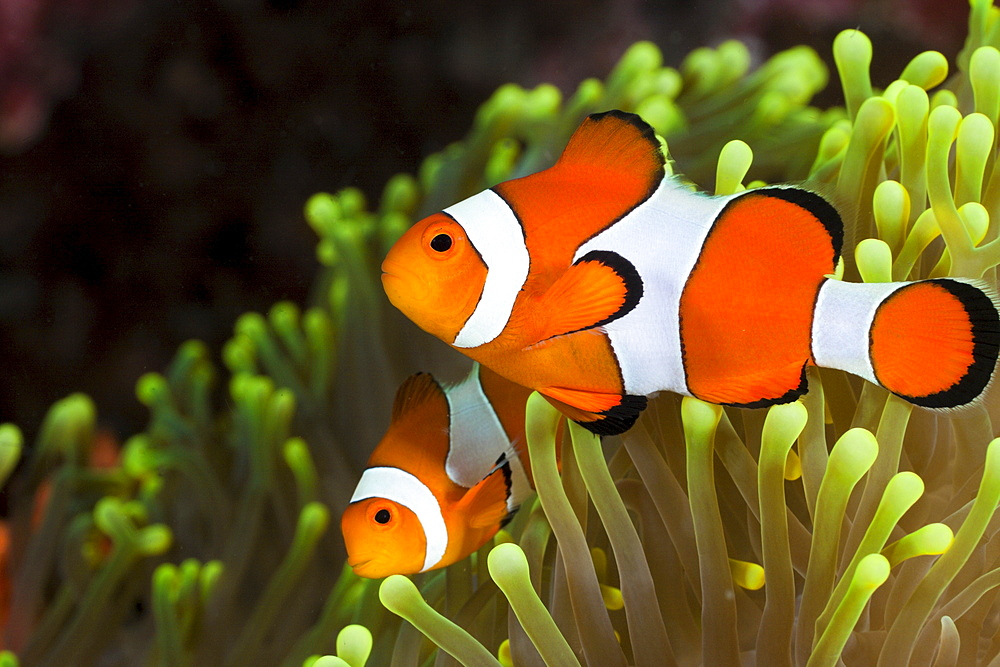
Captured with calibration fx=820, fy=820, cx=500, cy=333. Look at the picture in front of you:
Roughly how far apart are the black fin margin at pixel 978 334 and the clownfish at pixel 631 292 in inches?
1.8

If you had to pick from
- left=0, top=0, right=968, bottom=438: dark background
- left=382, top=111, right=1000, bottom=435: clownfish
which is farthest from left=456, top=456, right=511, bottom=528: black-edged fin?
left=0, top=0, right=968, bottom=438: dark background

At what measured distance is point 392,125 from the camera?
1.55 m

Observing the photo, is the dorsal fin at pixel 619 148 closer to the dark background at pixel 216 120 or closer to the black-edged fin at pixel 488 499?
the black-edged fin at pixel 488 499

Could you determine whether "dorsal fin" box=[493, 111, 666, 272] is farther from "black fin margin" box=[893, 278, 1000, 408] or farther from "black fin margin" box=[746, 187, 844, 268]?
"black fin margin" box=[893, 278, 1000, 408]

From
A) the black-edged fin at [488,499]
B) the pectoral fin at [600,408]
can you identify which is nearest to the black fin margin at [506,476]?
the black-edged fin at [488,499]

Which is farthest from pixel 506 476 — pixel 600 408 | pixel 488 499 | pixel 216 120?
pixel 216 120

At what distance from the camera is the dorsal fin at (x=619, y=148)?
0.55 metres

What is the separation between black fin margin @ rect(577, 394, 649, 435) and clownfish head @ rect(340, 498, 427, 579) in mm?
171

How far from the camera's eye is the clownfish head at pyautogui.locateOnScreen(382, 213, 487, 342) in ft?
1.68

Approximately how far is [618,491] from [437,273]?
0.23m

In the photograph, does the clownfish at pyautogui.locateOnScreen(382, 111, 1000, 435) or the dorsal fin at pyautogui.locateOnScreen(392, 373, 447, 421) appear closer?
the clownfish at pyautogui.locateOnScreen(382, 111, 1000, 435)

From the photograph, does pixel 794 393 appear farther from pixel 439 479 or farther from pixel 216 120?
pixel 216 120

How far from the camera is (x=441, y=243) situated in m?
0.51

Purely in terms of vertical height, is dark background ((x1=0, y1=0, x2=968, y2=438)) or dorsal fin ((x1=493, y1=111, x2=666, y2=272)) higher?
dark background ((x1=0, y1=0, x2=968, y2=438))
